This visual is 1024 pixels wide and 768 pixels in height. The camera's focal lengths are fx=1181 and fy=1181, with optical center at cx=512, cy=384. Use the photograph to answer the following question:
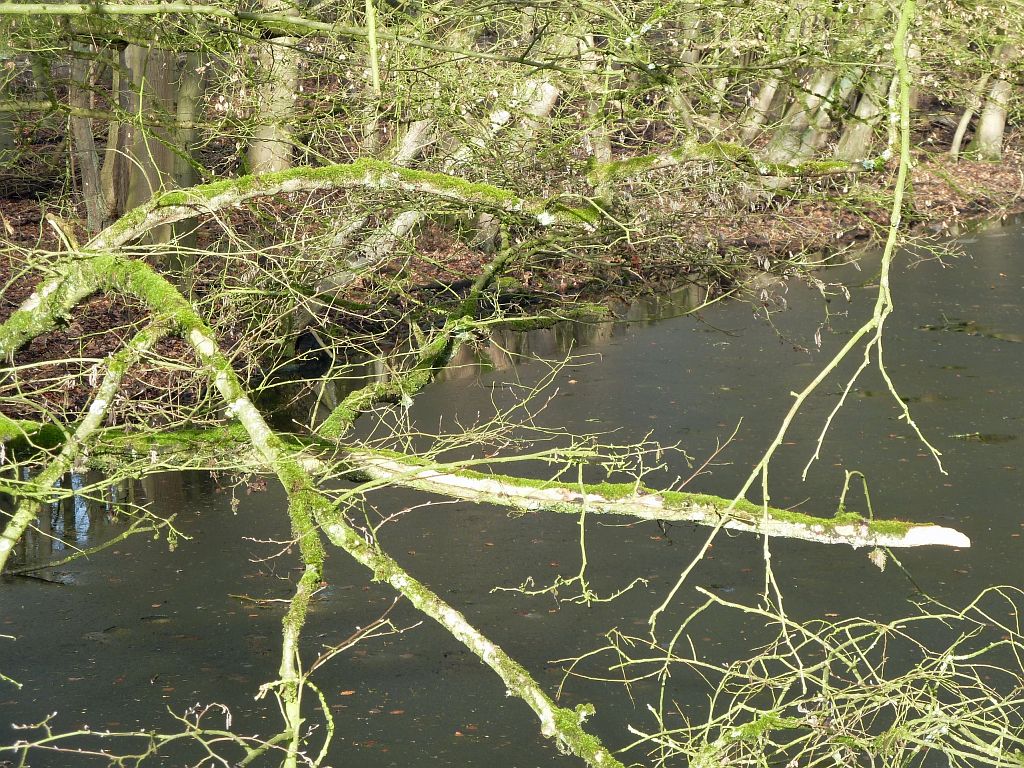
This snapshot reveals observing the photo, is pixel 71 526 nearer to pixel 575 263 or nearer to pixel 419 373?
pixel 419 373

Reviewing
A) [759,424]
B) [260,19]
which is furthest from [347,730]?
[759,424]

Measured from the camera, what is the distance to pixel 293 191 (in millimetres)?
5914

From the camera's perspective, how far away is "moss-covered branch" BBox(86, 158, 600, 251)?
5.65 m

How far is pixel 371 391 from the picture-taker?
714cm

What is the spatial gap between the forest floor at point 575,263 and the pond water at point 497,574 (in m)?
1.11

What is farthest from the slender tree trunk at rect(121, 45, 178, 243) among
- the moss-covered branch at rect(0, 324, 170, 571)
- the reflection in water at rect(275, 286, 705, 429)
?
the moss-covered branch at rect(0, 324, 170, 571)

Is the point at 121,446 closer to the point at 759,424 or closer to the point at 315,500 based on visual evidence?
the point at 315,500

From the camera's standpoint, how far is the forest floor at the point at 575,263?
888 cm

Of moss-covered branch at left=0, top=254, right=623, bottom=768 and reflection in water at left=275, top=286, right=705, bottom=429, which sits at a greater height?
moss-covered branch at left=0, top=254, right=623, bottom=768

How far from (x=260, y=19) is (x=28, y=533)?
14.5ft

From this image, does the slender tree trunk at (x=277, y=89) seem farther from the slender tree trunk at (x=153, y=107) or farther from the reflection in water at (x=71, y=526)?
the reflection in water at (x=71, y=526)

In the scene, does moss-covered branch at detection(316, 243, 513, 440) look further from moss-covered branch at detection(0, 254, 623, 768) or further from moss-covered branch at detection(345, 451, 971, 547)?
moss-covered branch at detection(0, 254, 623, 768)

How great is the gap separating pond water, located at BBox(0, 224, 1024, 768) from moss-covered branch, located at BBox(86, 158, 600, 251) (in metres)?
1.55

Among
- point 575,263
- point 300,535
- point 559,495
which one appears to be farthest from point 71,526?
point 575,263
